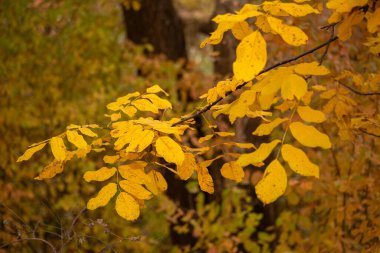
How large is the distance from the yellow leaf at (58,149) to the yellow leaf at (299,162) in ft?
2.46

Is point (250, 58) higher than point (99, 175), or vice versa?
point (250, 58)

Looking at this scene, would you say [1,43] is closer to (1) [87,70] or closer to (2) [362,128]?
(1) [87,70]

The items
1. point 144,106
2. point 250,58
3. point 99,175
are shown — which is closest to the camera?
point 250,58

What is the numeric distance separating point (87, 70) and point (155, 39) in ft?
3.45

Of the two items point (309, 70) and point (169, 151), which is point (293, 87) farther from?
point (169, 151)

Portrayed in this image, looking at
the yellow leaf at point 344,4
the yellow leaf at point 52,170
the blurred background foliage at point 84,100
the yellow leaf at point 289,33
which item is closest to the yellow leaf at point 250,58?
the yellow leaf at point 289,33

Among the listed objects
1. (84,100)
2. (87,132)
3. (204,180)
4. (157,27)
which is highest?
(87,132)

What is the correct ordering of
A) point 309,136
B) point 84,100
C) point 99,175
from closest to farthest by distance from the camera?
point 309,136 < point 99,175 < point 84,100

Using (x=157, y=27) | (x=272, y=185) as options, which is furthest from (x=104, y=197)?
(x=157, y=27)

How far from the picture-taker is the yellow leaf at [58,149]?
4.75 ft

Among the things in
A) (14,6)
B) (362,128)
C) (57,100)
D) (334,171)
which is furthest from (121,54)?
(362,128)

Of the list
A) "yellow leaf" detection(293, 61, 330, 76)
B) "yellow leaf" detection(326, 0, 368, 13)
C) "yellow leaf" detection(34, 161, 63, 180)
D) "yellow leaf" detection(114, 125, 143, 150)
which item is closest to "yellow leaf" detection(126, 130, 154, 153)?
"yellow leaf" detection(114, 125, 143, 150)

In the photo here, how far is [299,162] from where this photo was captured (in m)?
1.19

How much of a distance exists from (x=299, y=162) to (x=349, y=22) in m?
0.55
